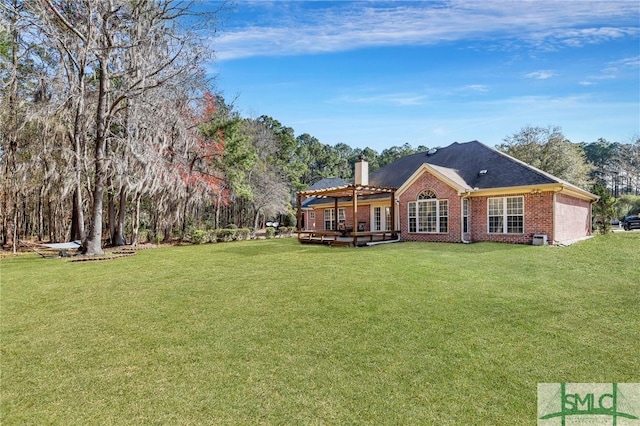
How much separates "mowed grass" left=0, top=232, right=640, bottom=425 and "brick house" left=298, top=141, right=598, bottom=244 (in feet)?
18.3

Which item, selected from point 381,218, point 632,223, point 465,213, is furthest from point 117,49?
point 632,223

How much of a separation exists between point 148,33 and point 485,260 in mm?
14682

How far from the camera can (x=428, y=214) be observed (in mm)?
15344

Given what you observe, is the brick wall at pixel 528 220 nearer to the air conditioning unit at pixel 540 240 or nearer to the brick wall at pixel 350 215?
the air conditioning unit at pixel 540 240

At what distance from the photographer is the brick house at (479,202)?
13016 mm

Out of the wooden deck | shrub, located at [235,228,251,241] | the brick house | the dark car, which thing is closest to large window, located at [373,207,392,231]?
the brick house

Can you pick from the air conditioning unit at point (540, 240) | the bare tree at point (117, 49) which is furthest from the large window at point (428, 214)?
the bare tree at point (117, 49)

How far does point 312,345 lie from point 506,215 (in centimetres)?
1241

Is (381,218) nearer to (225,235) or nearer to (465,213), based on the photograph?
(465,213)

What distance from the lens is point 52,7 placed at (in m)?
11.2

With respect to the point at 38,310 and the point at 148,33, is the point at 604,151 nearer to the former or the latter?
the point at 148,33

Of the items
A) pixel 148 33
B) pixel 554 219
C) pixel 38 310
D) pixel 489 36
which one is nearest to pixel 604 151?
pixel 554 219

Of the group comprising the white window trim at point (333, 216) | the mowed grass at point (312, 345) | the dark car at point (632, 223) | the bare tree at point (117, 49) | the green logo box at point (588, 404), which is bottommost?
the green logo box at point (588, 404)

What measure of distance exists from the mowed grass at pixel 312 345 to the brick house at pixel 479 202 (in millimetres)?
5581
